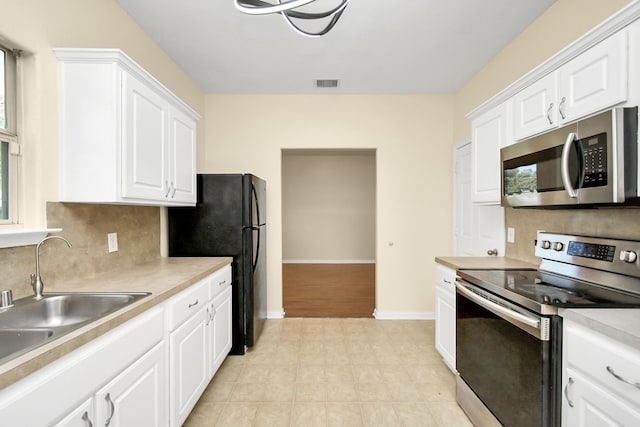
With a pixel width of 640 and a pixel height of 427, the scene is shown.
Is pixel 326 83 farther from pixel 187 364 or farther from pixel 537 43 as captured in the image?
pixel 187 364

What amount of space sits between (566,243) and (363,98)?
103 inches

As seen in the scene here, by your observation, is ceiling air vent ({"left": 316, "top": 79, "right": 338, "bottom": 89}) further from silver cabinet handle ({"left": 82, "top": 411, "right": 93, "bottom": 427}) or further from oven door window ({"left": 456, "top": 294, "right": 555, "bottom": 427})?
silver cabinet handle ({"left": 82, "top": 411, "right": 93, "bottom": 427})

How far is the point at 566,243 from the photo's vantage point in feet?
5.94

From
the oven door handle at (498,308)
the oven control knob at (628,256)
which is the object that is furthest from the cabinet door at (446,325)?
the oven control knob at (628,256)

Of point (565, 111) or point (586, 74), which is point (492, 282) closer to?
point (565, 111)

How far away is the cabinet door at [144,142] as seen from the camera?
169 centimetres

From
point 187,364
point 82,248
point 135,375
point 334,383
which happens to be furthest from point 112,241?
point 334,383

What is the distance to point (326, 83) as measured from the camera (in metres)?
3.40

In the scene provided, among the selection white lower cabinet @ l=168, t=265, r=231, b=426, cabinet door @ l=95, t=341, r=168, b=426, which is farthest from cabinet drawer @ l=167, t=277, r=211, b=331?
cabinet door @ l=95, t=341, r=168, b=426

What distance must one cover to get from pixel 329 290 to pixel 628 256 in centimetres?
393

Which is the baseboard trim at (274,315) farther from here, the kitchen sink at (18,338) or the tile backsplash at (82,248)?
the kitchen sink at (18,338)

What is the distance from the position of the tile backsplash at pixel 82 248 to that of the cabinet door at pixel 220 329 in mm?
685

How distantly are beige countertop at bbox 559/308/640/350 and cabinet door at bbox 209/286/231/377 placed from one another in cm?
205

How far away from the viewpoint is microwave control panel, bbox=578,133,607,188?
4.32ft
